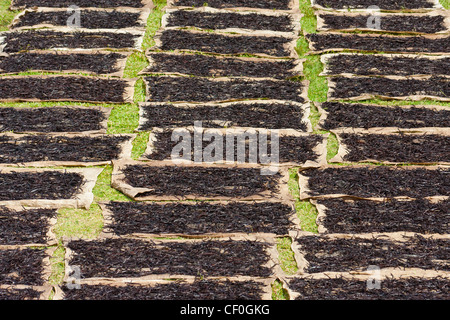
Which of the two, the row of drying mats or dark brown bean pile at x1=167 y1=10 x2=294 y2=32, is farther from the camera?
dark brown bean pile at x1=167 y1=10 x2=294 y2=32

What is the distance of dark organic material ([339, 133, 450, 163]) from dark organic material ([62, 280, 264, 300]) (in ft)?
6.20

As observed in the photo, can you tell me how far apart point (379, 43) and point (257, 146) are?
269 centimetres

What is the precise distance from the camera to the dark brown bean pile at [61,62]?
253 inches

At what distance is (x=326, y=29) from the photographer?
7.21 m

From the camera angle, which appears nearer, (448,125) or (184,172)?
(184,172)

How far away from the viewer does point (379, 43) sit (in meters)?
6.96

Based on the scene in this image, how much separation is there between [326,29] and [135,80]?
267cm

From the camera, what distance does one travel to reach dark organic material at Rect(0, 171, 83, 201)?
474 cm

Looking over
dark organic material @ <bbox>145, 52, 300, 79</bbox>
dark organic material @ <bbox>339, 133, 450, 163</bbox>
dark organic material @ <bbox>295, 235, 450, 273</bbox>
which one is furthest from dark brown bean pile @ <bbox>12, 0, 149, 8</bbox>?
dark organic material @ <bbox>295, 235, 450, 273</bbox>

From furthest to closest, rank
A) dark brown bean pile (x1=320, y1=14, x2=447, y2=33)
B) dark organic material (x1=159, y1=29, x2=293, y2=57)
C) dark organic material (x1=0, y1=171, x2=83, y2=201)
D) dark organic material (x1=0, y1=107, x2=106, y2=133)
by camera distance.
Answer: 1. dark brown bean pile (x1=320, y1=14, x2=447, y2=33)
2. dark organic material (x1=159, y1=29, x2=293, y2=57)
3. dark organic material (x1=0, y1=107, x2=106, y2=133)
4. dark organic material (x1=0, y1=171, x2=83, y2=201)

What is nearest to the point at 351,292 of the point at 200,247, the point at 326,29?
the point at 200,247

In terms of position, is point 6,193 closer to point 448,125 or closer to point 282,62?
point 282,62

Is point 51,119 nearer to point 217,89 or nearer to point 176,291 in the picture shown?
point 217,89

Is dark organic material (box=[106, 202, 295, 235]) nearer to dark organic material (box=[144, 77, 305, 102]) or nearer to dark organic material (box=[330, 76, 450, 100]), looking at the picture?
dark organic material (box=[144, 77, 305, 102])
